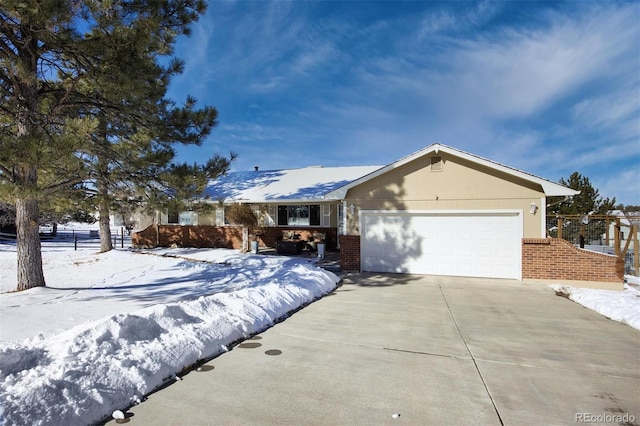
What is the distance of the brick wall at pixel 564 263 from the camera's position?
9.82 metres

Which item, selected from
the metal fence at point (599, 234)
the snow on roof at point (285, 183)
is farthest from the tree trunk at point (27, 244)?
the metal fence at point (599, 234)

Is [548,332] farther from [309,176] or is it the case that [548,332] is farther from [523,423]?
[309,176]

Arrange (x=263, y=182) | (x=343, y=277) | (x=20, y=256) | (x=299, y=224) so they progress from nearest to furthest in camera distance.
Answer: (x=20, y=256) → (x=343, y=277) → (x=299, y=224) → (x=263, y=182)

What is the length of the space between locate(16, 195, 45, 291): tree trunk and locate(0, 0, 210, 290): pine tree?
2 centimetres

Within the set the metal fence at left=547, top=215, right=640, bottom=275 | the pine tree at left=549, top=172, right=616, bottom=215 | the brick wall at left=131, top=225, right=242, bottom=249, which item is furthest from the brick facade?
the pine tree at left=549, top=172, right=616, bottom=215

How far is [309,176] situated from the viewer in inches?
810

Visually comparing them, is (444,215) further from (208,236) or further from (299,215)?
(208,236)

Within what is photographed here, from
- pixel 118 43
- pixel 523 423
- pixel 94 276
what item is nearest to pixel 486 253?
pixel 523 423

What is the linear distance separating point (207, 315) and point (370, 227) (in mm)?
7610

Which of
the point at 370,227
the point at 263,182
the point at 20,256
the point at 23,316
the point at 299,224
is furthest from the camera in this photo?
the point at 263,182

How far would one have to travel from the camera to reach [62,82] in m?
8.91

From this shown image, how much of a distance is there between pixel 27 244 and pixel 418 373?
9.49 metres

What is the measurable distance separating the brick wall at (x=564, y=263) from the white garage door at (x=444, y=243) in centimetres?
31

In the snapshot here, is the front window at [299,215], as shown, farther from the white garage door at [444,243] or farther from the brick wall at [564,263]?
the brick wall at [564,263]
